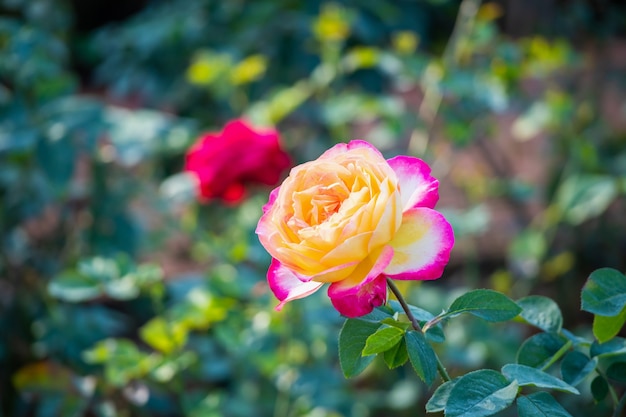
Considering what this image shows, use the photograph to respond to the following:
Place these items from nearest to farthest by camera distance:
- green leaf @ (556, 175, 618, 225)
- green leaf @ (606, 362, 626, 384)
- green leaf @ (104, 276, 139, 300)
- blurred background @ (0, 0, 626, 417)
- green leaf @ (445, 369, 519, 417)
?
1. green leaf @ (445, 369, 519, 417)
2. green leaf @ (606, 362, 626, 384)
3. green leaf @ (104, 276, 139, 300)
4. blurred background @ (0, 0, 626, 417)
5. green leaf @ (556, 175, 618, 225)

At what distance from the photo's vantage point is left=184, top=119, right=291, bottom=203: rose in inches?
47.0

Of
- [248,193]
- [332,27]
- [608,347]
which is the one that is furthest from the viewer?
[248,193]

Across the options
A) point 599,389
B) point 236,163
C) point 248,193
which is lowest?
point 248,193

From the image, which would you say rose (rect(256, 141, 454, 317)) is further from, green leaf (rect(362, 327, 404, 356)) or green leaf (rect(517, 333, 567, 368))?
green leaf (rect(517, 333, 567, 368))

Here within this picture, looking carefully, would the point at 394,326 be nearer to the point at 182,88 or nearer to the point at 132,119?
the point at 132,119

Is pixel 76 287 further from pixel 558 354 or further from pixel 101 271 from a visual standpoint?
pixel 558 354

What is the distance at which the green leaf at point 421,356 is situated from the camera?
458 mm

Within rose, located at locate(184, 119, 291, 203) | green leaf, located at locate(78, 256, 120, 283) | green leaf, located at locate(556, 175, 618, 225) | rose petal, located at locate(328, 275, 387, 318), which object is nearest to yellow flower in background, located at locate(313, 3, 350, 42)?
rose, located at locate(184, 119, 291, 203)

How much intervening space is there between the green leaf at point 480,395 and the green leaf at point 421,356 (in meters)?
0.02

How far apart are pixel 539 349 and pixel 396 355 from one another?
0.43 feet

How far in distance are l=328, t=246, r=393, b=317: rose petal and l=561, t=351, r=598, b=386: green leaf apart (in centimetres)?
18

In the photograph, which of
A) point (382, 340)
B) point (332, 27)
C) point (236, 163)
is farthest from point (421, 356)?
point (332, 27)

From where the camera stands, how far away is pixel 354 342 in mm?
477

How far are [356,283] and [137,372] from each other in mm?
653
